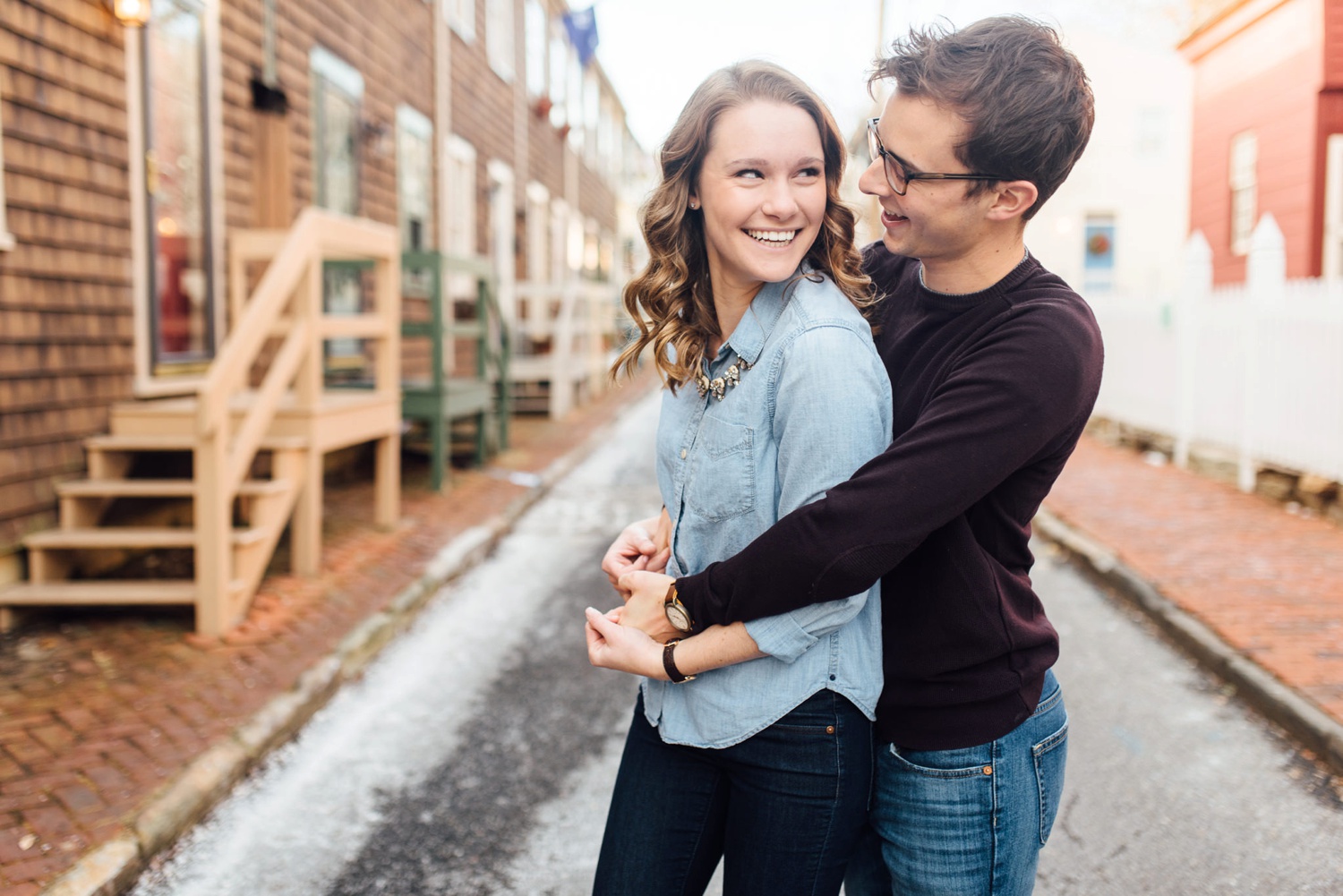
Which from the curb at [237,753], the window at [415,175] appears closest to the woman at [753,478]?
the curb at [237,753]

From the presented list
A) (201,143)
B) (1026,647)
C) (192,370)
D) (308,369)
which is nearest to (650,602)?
(1026,647)

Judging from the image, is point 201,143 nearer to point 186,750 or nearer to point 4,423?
point 4,423

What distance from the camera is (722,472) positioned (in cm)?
169

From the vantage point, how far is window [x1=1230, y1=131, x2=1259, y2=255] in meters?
14.3

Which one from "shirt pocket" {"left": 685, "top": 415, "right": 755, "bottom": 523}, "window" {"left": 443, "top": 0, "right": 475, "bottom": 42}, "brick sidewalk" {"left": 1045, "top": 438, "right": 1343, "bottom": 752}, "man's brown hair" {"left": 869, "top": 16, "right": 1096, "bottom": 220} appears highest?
"window" {"left": 443, "top": 0, "right": 475, "bottom": 42}

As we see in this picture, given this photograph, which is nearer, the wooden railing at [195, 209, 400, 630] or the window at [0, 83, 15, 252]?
the wooden railing at [195, 209, 400, 630]

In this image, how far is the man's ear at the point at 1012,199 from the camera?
162 cm

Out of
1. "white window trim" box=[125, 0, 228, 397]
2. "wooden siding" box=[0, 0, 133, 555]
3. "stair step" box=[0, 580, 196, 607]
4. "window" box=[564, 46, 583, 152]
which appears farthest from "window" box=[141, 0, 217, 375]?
"window" box=[564, 46, 583, 152]

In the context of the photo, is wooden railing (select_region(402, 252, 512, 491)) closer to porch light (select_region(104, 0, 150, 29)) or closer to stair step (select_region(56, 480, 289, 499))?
porch light (select_region(104, 0, 150, 29))

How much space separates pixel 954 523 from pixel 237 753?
3.04 metres

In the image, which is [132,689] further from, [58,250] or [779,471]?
[779,471]

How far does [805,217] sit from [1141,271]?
98.8 ft

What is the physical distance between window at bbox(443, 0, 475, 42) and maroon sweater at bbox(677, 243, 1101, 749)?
1229 cm

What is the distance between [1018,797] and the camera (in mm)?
1649
